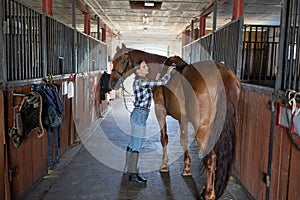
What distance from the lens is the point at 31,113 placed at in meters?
2.30

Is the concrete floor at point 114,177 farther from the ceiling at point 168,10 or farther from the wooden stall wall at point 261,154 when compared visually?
the ceiling at point 168,10

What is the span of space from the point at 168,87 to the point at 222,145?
0.94 meters

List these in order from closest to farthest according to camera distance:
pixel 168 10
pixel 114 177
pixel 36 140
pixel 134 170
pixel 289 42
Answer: pixel 289 42 → pixel 36 140 → pixel 134 170 → pixel 114 177 → pixel 168 10

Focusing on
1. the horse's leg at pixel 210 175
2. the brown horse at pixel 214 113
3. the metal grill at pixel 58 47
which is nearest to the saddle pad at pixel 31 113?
the metal grill at pixel 58 47

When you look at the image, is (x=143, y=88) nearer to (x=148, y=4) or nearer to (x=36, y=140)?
(x=36, y=140)

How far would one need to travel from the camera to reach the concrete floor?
2688 millimetres

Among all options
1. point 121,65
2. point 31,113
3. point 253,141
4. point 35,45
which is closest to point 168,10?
point 121,65

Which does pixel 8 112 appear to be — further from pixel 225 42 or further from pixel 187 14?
pixel 187 14

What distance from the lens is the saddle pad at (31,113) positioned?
2.29 metres

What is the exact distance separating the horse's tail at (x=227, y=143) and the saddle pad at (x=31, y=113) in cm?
146

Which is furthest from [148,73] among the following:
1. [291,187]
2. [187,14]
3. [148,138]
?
[187,14]

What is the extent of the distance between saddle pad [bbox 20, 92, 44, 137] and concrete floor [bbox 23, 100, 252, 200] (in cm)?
67

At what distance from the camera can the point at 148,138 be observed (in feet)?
16.0

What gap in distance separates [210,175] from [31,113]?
61.7 inches
